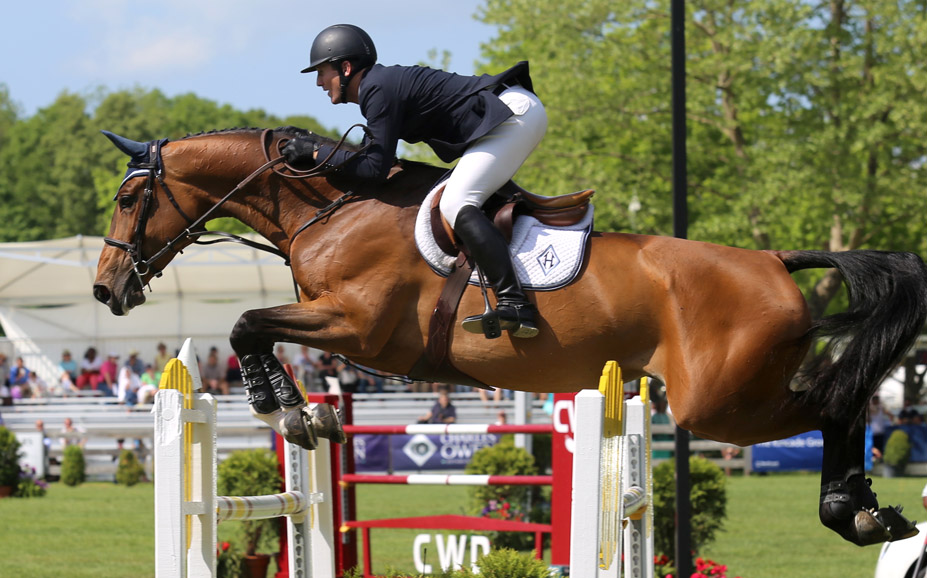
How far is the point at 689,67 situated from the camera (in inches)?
847

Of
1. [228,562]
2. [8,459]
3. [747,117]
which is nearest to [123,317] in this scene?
[8,459]

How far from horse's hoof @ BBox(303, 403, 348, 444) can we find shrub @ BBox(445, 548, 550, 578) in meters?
0.79

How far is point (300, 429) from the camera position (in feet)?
13.3

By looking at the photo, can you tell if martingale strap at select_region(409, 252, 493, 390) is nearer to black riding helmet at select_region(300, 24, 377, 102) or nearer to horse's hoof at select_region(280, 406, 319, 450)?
horse's hoof at select_region(280, 406, 319, 450)

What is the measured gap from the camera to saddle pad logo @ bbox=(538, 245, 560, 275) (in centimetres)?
404

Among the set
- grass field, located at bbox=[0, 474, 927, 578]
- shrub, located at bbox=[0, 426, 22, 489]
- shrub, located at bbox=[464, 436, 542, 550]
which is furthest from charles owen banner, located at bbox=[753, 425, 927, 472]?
shrub, located at bbox=[0, 426, 22, 489]

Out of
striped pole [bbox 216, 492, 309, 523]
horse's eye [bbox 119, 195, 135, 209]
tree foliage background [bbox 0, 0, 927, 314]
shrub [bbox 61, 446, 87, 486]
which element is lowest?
shrub [bbox 61, 446, 87, 486]

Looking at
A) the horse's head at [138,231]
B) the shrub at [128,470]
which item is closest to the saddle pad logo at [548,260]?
the horse's head at [138,231]

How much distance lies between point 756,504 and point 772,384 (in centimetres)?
976

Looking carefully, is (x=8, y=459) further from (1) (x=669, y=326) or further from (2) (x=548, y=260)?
(1) (x=669, y=326)

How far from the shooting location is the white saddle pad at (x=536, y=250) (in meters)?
4.02

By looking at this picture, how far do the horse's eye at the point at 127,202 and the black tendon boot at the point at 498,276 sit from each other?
154 cm

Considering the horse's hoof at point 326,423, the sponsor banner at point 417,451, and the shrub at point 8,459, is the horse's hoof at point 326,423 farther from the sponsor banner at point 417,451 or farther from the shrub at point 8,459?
the sponsor banner at point 417,451

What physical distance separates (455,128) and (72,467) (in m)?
13.2
